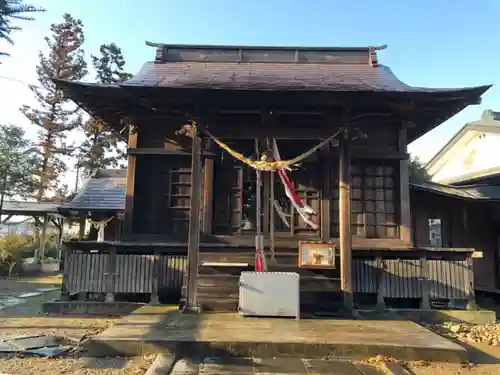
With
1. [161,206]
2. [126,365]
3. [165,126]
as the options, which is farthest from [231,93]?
[126,365]

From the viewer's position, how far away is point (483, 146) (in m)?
20.1

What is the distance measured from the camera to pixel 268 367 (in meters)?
4.94

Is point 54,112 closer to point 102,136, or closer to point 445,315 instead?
point 102,136

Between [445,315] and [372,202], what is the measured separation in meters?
2.75

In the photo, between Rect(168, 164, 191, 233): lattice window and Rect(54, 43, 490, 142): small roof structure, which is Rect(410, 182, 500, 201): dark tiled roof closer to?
Rect(54, 43, 490, 142): small roof structure

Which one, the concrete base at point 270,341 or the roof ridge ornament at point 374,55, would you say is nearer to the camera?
the concrete base at point 270,341

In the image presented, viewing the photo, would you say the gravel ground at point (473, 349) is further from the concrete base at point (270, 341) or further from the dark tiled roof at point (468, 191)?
the dark tiled roof at point (468, 191)

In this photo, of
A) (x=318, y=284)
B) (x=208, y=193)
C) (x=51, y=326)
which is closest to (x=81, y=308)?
(x=51, y=326)

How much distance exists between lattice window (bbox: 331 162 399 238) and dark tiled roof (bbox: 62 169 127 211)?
6.66 metres

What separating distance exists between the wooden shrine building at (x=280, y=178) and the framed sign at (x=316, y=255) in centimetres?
2

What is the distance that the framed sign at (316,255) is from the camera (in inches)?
304

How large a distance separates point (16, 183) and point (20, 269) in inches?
221

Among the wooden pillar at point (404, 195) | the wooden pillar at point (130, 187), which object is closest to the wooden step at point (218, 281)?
the wooden pillar at point (130, 187)

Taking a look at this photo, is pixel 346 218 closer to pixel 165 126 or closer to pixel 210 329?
pixel 210 329
